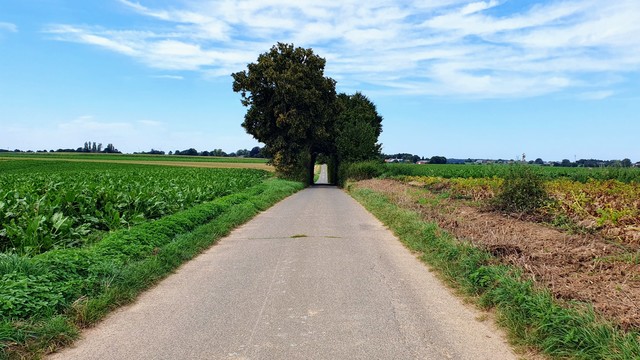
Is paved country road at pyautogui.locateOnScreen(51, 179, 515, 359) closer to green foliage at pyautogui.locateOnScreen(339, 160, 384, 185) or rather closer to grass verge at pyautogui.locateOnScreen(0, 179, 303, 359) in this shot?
grass verge at pyautogui.locateOnScreen(0, 179, 303, 359)

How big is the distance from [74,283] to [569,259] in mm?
6836

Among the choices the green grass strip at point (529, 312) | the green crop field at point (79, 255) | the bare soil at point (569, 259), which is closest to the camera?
the green grass strip at point (529, 312)

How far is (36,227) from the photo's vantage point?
7961 millimetres

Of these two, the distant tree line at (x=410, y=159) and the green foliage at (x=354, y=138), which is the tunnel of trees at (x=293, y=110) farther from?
the distant tree line at (x=410, y=159)

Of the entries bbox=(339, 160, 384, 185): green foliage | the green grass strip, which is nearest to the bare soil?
the green grass strip

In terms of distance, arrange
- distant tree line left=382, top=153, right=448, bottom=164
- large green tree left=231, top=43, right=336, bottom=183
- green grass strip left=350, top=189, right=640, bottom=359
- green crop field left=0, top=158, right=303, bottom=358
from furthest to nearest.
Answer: distant tree line left=382, top=153, right=448, bottom=164 < large green tree left=231, top=43, right=336, bottom=183 < green crop field left=0, top=158, right=303, bottom=358 < green grass strip left=350, top=189, right=640, bottom=359

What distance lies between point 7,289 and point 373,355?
13.0ft

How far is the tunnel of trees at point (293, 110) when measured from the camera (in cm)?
4041

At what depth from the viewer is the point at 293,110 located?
40031 millimetres

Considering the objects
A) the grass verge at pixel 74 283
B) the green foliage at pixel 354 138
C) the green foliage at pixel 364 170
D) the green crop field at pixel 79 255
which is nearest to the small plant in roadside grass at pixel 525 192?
the green crop field at pixel 79 255

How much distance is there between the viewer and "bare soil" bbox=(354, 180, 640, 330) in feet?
15.5

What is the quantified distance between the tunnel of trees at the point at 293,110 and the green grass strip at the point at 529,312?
33.6m

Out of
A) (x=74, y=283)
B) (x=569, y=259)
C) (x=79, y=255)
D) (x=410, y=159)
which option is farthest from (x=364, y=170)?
(x=410, y=159)

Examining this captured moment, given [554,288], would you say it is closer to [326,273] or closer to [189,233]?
[326,273]
